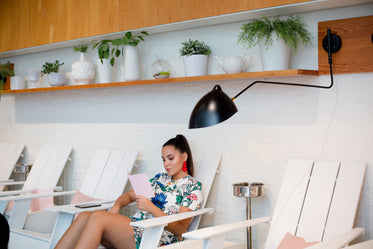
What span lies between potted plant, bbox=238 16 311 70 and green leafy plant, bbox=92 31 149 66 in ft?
3.04

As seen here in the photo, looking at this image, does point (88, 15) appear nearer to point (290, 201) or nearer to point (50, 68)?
point (50, 68)

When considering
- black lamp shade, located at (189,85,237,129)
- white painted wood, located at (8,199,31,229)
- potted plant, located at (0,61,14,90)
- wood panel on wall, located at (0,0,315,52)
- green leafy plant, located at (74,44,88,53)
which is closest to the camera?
black lamp shade, located at (189,85,237,129)

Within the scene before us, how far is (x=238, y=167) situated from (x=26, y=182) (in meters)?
2.02

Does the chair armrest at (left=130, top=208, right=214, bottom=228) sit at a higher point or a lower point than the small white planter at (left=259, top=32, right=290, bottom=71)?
lower

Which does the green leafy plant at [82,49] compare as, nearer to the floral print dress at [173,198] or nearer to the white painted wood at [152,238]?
the floral print dress at [173,198]

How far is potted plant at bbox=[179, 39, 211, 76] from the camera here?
2.87 metres

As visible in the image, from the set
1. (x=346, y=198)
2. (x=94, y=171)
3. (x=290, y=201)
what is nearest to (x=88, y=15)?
(x=94, y=171)

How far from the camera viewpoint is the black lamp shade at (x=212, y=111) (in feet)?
6.44

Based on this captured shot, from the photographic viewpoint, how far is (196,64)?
2871mm

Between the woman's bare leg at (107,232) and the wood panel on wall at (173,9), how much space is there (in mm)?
1286

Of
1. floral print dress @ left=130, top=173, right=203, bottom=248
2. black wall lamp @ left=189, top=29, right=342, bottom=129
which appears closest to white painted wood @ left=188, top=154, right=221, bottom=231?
floral print dress @ left=130, top=173, right=203, bottom=248

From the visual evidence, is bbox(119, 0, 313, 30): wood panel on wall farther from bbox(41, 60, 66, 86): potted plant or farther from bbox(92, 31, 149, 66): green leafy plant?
bbox(41, 60, 66, 86): potted plant

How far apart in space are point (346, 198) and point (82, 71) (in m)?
2.18

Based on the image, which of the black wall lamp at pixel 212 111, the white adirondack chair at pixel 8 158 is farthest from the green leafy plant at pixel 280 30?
the white adirondack chair at pixel 8 158
